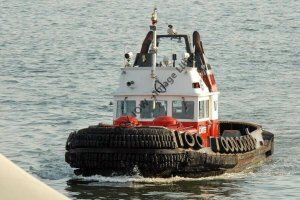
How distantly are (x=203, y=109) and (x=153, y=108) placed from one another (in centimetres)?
114

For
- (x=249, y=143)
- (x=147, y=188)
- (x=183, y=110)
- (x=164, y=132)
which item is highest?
(x=183, y=110)

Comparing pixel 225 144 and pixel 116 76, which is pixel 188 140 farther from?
pixel 116 76

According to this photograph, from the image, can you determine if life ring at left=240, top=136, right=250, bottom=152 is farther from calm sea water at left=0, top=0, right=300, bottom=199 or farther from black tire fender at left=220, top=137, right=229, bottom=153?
black tire fender at left=220, top=137, right=229, bottom=153

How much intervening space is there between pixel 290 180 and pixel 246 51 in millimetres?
35775

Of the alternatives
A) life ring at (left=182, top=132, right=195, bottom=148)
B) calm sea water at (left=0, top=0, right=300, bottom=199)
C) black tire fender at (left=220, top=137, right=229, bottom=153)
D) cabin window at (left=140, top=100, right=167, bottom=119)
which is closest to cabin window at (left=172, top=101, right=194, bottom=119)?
cabin window at (left=140, top=100, right=167, bottom=119)

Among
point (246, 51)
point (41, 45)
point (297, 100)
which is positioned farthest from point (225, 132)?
point (41, 45)

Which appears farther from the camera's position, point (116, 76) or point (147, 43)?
point (116, 76)

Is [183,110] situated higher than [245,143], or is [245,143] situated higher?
[183,110]

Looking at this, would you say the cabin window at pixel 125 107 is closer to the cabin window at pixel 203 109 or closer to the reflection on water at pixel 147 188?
the cabin window at pixel 203 109

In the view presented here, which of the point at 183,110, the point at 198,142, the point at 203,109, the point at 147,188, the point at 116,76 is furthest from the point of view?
the point at 116,76

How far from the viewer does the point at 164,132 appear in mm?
18219

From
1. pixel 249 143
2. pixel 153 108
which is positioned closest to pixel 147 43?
pixel 153 108

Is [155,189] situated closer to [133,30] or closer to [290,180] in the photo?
[290,180]

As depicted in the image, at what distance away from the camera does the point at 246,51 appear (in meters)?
56.5
